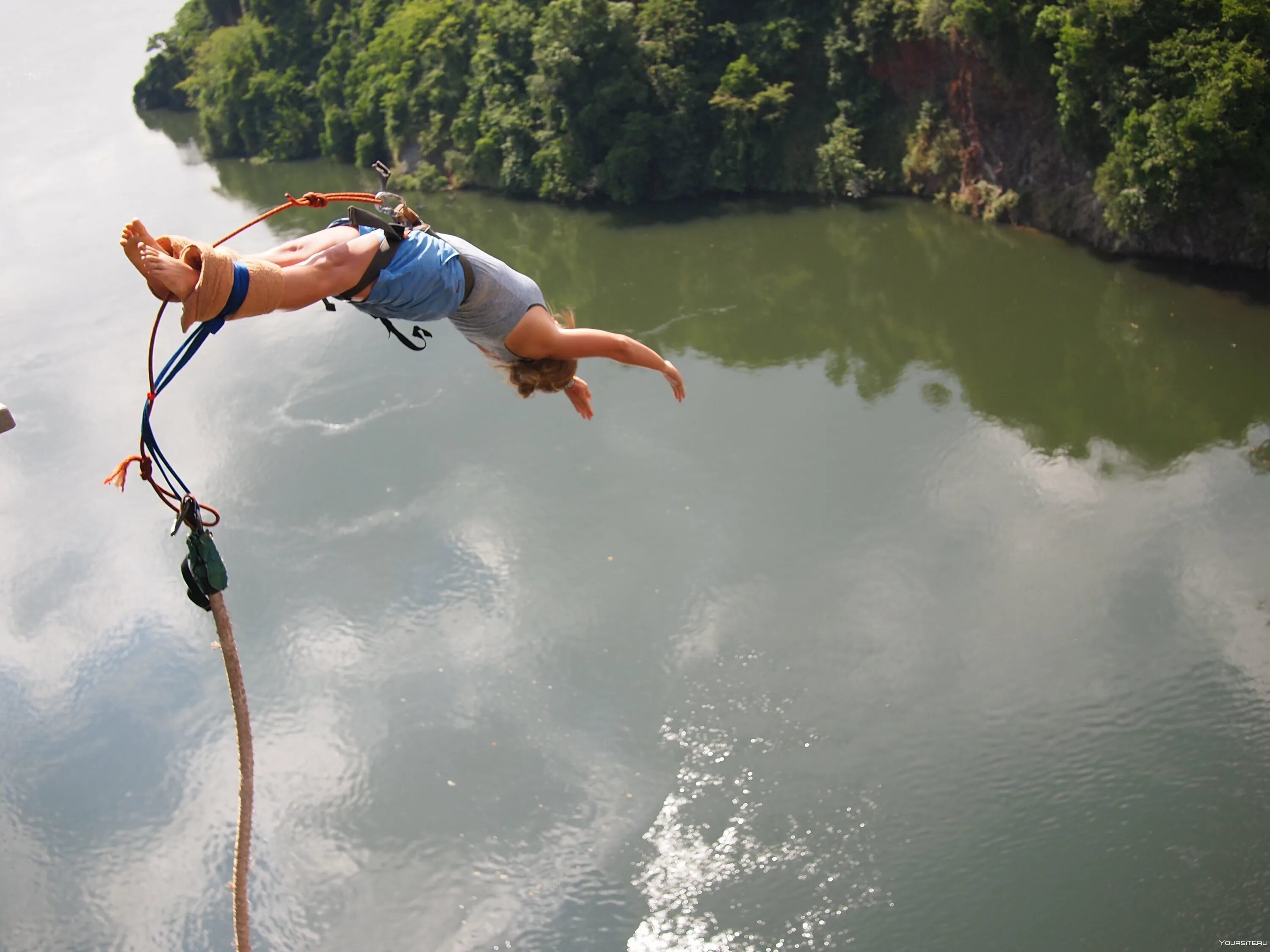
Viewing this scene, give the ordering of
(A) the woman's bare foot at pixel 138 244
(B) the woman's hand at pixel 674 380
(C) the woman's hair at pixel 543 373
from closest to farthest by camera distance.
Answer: (A) the woman's bare foot at pixel 138 244, (C) the woman's hair at pixel 543 373, (B) the woman's hand at pixel 674 380

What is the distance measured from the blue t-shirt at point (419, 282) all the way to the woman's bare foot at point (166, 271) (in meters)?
0.59

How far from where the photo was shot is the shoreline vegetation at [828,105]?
44.9ft

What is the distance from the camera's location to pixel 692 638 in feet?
32.5

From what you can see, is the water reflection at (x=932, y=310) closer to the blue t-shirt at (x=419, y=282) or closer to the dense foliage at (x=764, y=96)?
the dense foliage at (x=764, y=96)

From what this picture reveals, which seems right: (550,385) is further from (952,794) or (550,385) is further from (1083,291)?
(1083,291)

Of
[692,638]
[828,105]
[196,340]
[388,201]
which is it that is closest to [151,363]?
[196,340]

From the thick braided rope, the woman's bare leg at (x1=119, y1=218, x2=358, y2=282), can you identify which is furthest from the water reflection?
the thick braided rope

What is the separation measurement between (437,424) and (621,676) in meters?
5.06

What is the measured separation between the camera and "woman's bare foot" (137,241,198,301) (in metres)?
2.67

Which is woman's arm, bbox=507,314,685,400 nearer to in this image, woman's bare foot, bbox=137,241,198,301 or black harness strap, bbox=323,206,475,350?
black harness strap, bbox=323,206,475,350

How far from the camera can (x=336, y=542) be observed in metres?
11.7

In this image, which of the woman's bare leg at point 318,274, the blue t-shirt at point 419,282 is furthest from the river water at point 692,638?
the woman's bare leg at point 318,274

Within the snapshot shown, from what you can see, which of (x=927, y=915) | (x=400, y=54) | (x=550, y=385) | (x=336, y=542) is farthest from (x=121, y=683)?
(x=400, y=54)

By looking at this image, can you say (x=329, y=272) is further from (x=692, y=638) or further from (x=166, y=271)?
(x=692, y=638)
